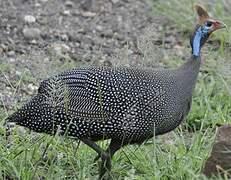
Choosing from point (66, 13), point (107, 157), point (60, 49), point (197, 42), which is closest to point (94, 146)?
point (107, 157)

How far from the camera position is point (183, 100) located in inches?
187

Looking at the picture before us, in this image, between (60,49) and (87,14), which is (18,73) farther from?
(87,14)

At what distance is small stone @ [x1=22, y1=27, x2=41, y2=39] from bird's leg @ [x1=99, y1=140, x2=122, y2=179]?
2.33 metres

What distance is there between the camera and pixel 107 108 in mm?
4594

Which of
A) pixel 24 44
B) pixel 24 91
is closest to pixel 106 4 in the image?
pixel 24 44

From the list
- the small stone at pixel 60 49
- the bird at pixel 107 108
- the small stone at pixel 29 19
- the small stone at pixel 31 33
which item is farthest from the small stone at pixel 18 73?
the bird at pixel 107 108

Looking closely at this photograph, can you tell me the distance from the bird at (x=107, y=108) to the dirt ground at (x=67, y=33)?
1.22m

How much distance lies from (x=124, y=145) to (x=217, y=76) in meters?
2.02

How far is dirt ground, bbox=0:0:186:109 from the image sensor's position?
628 cm

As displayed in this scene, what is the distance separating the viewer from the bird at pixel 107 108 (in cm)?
458

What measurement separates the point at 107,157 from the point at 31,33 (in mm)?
2420

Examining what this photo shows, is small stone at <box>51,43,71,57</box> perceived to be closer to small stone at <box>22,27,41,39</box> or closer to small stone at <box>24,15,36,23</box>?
small stone at <box>22,27,41,39</box>

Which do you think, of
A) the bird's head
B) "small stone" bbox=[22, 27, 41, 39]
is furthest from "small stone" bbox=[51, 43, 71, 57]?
the bird's head

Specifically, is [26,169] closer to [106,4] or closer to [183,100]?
[183,100]
